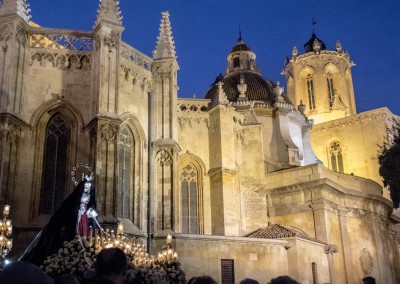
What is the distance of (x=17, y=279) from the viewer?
10.1 feet

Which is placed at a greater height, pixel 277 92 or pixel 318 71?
pixel 318 71

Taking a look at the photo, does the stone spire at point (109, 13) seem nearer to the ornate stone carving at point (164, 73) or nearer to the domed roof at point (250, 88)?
the ornate stone carving at point (164, 73)

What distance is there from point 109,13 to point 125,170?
6.42 metres

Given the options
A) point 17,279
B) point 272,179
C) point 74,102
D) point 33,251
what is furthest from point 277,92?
point 17,279

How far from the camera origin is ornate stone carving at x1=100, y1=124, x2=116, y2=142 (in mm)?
19414

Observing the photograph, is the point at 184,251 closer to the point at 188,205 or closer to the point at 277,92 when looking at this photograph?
the point at 188,205

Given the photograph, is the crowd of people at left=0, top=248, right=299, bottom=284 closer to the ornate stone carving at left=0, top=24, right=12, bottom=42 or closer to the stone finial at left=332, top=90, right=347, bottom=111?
the ornate stone carving at left=0, top=24, right=12, bottom=42

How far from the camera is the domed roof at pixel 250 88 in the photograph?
1387 inches

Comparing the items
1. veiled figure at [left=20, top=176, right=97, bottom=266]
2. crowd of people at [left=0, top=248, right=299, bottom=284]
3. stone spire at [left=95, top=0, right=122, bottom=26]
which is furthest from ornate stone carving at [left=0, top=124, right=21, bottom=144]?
crowd of people at [left=0, top=248, right=299, bottom=284]

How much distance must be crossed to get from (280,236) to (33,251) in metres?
12.8

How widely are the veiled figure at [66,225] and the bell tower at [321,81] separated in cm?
3850

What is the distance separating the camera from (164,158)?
21969 mm

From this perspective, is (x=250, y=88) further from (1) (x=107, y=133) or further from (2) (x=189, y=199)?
(1) (x=107, y=133)

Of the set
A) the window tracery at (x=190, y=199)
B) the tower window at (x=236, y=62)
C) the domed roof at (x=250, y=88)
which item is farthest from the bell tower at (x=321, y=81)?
the window tracery at (x=190, y=199)
